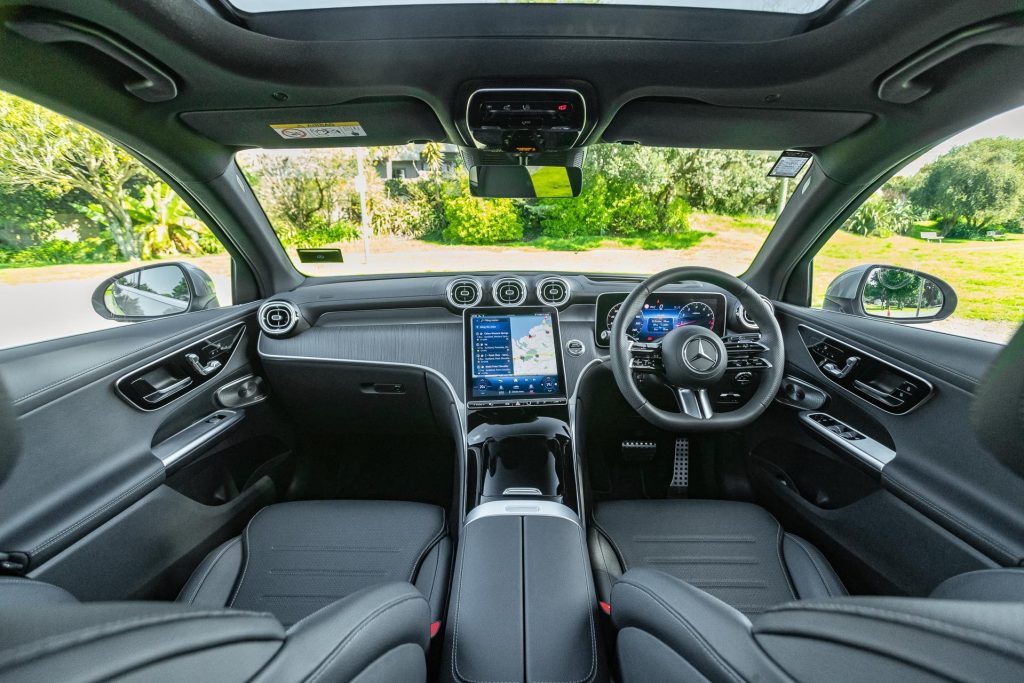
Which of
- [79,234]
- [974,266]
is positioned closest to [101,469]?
[79,234]

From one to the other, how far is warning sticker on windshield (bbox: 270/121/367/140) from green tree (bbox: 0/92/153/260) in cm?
63

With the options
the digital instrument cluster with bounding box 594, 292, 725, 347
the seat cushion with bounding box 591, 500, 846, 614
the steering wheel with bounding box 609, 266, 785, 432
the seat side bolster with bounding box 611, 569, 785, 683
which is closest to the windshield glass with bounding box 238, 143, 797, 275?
the digital instrument cluster with bounding box 594, 292, 725, 347

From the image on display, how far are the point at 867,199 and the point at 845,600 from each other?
6.92ft

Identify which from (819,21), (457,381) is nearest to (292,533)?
(457,381)

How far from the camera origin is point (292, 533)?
189cm

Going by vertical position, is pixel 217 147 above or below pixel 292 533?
above

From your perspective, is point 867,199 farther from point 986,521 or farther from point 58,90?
point 58,90

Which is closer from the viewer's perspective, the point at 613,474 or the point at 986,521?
the point at 986,521

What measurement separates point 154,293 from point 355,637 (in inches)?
85.4

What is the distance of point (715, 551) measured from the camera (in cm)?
189

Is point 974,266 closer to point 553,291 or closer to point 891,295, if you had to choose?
point 891,295

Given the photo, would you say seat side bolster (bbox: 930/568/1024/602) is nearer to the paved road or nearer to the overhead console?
the overhead console

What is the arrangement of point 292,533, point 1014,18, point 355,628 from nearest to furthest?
point 355,628
point 1014,18
point 292,533

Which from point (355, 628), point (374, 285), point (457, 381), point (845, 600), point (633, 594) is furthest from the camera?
point (374, 285)
